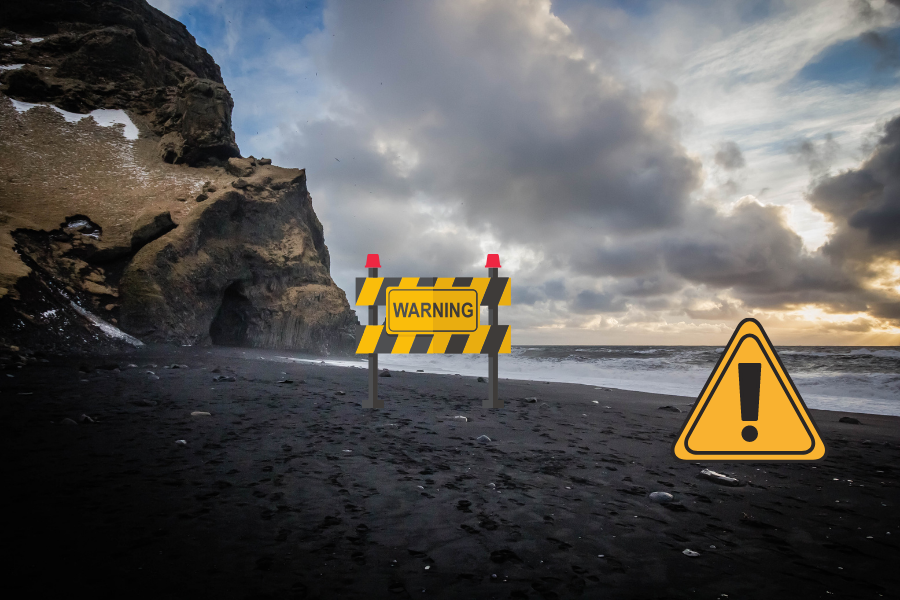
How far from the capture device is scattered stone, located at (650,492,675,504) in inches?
100

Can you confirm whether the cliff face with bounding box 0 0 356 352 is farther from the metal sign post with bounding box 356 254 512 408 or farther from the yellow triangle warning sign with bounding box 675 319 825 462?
the yellow triangle warning sign with bounding box 675 319 825 462

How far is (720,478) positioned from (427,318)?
3838mm

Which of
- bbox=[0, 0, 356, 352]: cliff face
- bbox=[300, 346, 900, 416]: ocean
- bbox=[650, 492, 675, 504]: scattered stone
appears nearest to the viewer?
bbox=[650, 492, 675, 504]: scattered stone

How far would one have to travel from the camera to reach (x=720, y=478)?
2.96 meters

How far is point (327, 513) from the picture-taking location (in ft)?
7.16

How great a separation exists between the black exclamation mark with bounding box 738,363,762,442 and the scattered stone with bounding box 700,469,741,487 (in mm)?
333

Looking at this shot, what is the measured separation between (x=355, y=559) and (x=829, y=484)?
3.55 meters

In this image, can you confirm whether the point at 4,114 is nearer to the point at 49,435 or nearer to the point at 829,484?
the point at 49,435

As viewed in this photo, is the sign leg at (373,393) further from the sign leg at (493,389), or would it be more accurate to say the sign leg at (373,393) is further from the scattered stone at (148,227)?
the scattered stone at (148,227)

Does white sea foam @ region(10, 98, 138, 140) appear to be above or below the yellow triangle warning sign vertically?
above

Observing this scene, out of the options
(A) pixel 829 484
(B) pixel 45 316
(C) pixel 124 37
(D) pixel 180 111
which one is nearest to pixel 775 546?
(A) pixel 829 484

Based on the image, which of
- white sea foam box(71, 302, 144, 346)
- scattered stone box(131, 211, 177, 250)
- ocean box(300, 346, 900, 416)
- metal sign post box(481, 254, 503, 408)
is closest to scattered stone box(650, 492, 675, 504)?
metal sign post box(481, 254, 503, 408)

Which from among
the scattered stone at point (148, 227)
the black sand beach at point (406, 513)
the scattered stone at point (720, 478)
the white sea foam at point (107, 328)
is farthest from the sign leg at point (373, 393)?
the scattered stone at point (148, 227)

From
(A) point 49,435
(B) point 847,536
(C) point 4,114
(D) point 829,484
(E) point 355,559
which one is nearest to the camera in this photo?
(E) point 355,559
